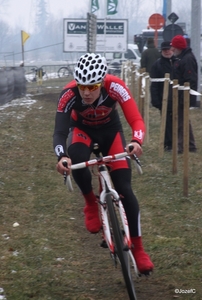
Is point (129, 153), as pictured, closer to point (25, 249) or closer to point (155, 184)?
point (25, 249)

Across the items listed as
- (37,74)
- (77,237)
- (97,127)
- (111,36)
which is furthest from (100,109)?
(37,74)

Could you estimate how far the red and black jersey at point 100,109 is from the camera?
5.49 meters

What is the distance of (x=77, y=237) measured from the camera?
705 cm

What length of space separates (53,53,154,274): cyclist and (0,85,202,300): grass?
407 mm

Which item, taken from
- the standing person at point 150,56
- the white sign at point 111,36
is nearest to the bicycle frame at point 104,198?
the standing person at point 150,56

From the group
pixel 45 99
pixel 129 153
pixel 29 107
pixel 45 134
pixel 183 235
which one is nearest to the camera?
pixel 129 153

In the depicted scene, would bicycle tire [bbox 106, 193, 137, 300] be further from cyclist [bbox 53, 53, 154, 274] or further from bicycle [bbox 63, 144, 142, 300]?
cyclist [bbox 53, 53, 154, 274]

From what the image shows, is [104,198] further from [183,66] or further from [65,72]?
[65,72]

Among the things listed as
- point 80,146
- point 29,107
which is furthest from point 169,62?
point 29,107

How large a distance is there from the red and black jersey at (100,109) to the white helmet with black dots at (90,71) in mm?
219

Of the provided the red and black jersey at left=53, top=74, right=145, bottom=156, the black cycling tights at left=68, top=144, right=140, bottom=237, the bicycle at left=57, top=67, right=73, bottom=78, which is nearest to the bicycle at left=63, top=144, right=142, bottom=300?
the black cycling tights at left=68, top=144, right=140, bottom=237

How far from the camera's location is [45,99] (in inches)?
1051

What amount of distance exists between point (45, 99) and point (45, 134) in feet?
37.9

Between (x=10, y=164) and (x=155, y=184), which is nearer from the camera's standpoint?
(x=155, y=184)
